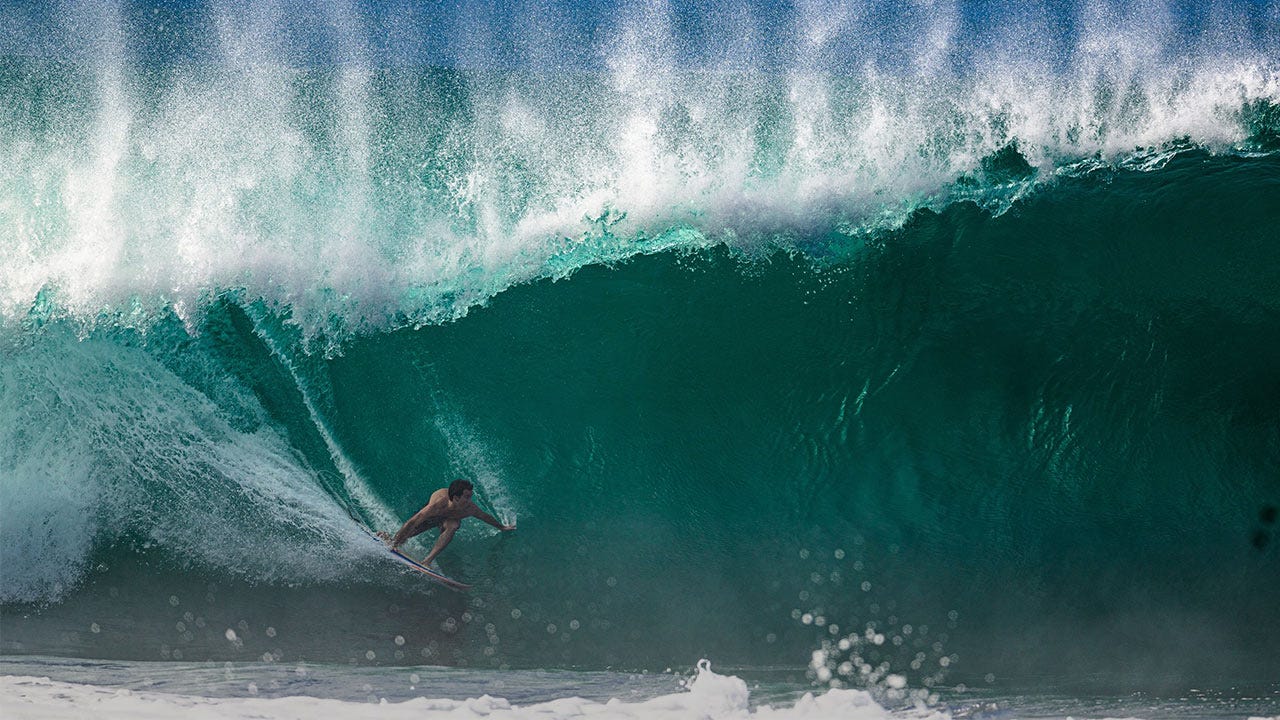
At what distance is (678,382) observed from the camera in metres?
5.22

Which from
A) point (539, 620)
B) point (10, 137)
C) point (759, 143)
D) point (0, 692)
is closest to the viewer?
point (0, 692)

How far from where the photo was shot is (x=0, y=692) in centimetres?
444

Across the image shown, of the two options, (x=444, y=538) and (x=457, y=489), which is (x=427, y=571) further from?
(x=457, y=489)

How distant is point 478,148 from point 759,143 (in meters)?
2.19

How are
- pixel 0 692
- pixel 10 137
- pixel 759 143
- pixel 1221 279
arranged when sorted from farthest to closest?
pixel 10 137 → pixel 759 143 → pixel 1221 279 → pixel 0 692

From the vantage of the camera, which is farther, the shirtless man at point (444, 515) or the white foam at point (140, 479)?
the white foam at point (140, 479)

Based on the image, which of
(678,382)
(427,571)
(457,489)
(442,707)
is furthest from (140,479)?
(678,382)

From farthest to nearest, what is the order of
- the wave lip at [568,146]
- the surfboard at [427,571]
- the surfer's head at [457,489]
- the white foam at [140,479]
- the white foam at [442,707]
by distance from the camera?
the wave lip at [568,146] < the white foam at [140,479] < the surfboard at [427,571] < the surfer's head at [457,489] < the white foam at [442,707]

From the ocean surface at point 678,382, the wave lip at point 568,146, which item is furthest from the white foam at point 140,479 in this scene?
the wave lip at point 568,146

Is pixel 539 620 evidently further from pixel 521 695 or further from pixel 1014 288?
pixel 1014 288

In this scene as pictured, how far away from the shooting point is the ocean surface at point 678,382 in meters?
4.67

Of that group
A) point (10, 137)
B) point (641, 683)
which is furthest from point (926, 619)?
point (10, 137)

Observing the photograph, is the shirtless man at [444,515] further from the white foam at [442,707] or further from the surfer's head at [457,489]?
the white foam at [442,707]

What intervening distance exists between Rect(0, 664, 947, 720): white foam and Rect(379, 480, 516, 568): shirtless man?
897 mm
